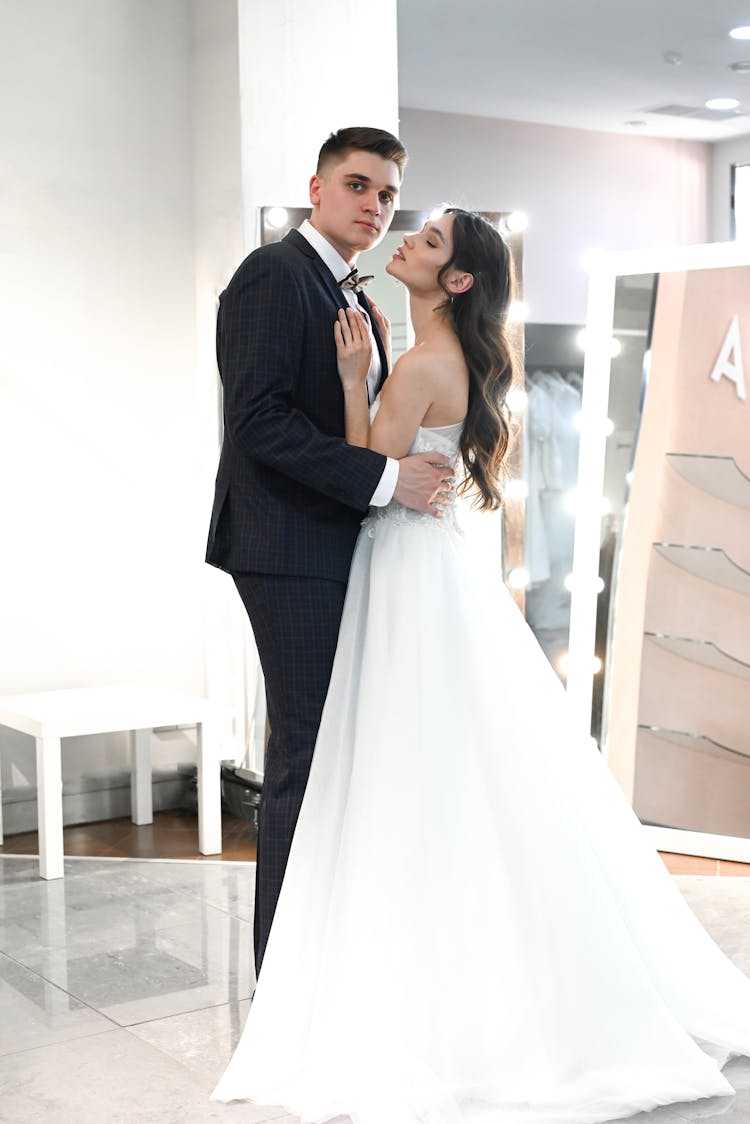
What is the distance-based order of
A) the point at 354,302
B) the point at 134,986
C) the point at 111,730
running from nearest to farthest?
the point at 354,302
the point at 134,986
the point at 111,730

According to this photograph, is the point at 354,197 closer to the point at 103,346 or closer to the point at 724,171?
the point at 103,346

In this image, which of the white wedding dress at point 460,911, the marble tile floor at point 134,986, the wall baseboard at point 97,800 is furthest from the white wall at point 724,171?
the white wedding dress at point 460,911

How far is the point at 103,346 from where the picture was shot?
3998 millimetres

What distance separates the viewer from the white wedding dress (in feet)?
6.67

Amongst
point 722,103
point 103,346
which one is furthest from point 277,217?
point 722,103

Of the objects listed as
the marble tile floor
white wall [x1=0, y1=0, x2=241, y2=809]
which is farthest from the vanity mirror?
white wall [x1=0, y1=0, x2=241, y2=809]

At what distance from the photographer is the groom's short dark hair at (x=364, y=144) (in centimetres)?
231

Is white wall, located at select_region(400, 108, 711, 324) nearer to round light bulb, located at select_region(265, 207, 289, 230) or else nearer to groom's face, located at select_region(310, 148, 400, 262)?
round light bulb, located at select_region(265, 207, 289, 230)

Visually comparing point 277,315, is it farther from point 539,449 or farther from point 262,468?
point 539,449

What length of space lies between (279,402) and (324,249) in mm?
330

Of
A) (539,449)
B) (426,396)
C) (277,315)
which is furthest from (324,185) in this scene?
(539,449)

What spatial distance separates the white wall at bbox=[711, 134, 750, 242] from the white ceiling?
381 millimetres

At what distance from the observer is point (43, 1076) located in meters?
2.23

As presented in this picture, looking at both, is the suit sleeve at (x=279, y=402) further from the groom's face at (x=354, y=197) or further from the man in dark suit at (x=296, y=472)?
the groom's face at (x=354, y=197)
